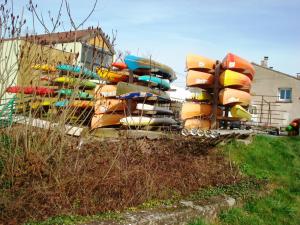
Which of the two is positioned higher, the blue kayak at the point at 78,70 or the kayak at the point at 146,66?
the kayak at the point at 146,66

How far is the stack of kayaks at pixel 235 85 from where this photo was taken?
27.1ft

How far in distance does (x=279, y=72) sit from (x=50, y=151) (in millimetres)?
35987

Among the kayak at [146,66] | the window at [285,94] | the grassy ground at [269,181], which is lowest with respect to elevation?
the grassy ground at [269,181]

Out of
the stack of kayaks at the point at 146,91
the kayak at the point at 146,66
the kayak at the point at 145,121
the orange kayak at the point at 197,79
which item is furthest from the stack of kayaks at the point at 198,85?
the kayak at the point at 146,66

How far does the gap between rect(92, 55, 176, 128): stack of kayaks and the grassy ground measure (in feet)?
7.19

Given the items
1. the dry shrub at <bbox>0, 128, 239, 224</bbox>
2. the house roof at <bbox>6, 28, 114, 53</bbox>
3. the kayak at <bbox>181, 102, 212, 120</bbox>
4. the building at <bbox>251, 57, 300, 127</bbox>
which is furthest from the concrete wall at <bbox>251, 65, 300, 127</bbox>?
the house roof at <bbox>6, 28, 114, 53</bbox>

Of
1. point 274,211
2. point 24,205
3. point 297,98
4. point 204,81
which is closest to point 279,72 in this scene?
point 297,98

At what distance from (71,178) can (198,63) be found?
5.63 meters

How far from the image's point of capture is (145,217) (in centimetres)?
376

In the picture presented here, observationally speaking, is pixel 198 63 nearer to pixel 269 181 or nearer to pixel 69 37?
pixel 269 181

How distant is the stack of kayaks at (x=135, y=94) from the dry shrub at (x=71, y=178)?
8.28 ft

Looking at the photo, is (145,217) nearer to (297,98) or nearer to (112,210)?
(112,210)

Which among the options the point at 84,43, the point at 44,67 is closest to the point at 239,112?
the point at 84,43

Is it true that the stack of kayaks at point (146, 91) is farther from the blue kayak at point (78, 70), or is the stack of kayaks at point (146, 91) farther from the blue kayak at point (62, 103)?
the blue kayak at point (62, 103)
